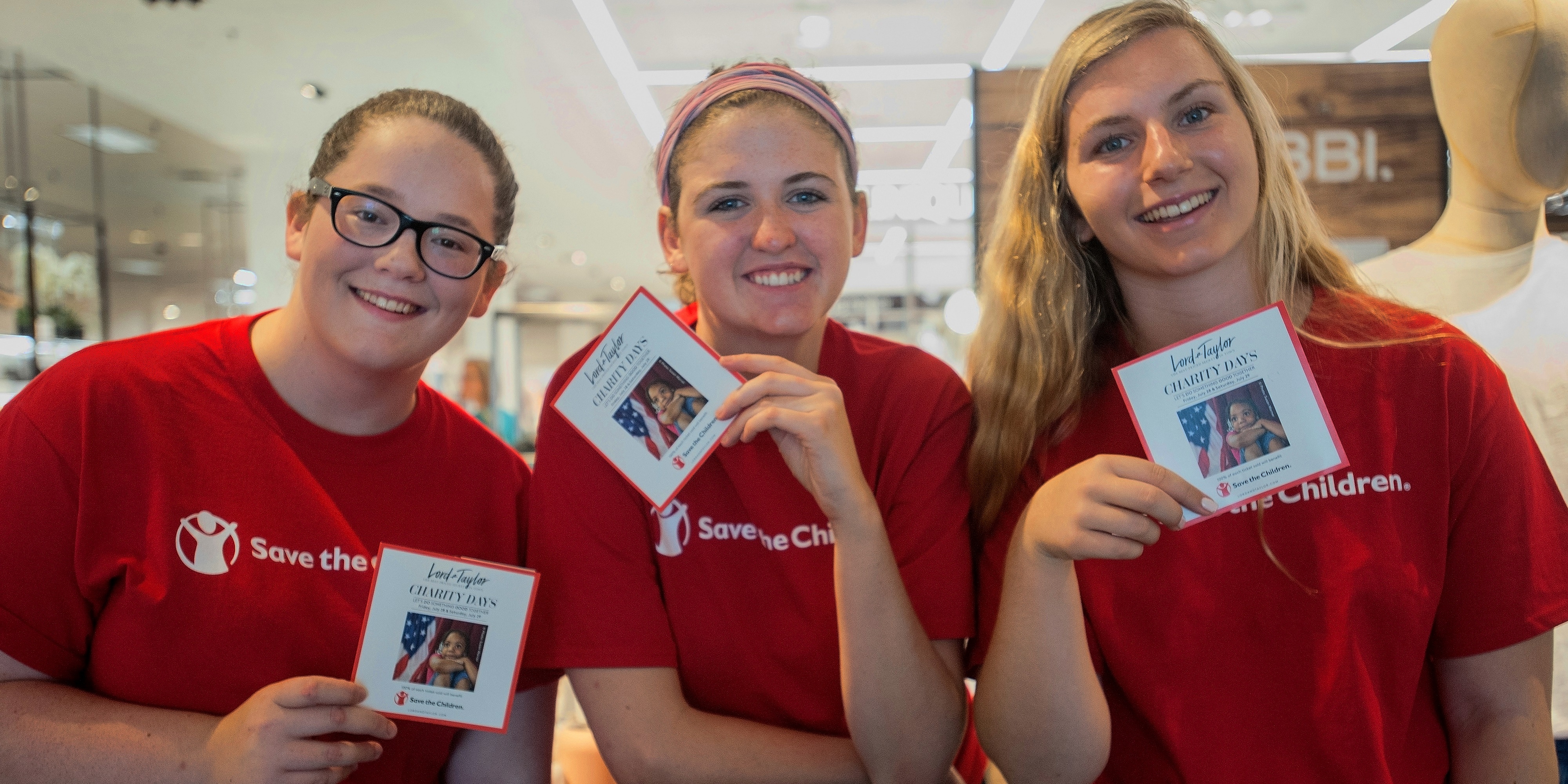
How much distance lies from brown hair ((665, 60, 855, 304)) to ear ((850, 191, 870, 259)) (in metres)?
0.05

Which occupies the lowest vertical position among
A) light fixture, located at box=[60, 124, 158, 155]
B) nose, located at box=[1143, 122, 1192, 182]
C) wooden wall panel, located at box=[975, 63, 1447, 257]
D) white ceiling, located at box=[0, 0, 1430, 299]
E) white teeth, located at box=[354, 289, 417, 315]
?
white teeth, located at box=[354, 289, 417, 315]

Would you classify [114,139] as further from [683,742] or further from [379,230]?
[683,742]

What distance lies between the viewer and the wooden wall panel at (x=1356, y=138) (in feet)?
9.37

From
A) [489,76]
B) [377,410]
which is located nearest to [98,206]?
[489,76]

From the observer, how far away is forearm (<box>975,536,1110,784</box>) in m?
1.31

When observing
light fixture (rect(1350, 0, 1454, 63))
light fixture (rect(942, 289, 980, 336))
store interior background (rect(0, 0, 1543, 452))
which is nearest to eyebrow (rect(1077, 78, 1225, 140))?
store interior background (rect(0, 0, 1543, 452))

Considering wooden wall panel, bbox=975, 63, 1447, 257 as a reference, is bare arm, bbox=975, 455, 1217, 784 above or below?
below

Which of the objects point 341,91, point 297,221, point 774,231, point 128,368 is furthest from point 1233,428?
point 341,91

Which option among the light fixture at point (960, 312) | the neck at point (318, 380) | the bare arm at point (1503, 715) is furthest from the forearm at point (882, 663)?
the light fixture at point (960, 312)

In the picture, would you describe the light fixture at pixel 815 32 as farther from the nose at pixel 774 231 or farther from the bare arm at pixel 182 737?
the bare arm at pixel 182 737

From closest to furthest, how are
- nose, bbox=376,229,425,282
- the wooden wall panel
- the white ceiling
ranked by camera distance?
1. nose, bbox=376,229,425,282
2. the wooden wall panel
3. the white ceiling

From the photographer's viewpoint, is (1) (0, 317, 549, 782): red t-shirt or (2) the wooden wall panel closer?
(1) (0, 317, 549, 782): red t-shirt

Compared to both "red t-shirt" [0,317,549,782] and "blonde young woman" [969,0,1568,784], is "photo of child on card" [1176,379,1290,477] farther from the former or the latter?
"red t-shirt" [0,317,549,782]

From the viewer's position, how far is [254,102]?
773 cm
